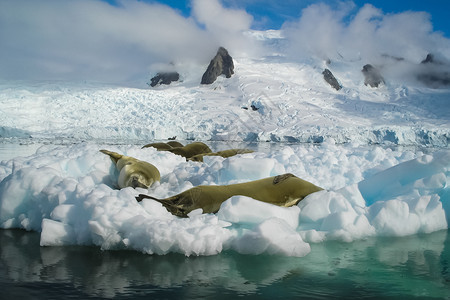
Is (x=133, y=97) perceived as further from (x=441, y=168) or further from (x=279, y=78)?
(x=441, y=168)

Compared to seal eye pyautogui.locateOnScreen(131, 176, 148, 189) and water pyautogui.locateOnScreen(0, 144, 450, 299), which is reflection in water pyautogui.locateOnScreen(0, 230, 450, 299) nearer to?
water pyautogui.locateOnScreen(0, 144, 450, 299)

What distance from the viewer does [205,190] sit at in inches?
184

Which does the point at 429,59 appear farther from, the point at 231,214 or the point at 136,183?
the point at 231,214

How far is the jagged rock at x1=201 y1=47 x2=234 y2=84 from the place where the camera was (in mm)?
58969

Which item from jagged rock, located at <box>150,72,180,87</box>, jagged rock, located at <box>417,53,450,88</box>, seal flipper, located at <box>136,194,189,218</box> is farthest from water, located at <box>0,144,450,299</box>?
jagged rock, located at <box>417,53,450,88</box>

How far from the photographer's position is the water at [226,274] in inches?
103

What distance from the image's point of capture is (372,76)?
6278 centimetres

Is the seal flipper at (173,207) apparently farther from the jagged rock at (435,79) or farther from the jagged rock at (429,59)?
the jagged rock at (429,59)

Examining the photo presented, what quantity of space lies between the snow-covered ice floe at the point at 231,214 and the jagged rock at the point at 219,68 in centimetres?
5390

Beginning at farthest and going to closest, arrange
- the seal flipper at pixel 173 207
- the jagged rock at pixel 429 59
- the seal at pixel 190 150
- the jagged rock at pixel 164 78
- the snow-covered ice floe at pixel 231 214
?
the jagged rock at pixel 429 59
the jagged rock at pixel 164 78
the seal at pixel 190 150
the seal flipper at pixel 173 207
the snow-covered ice floe at pixel 231 214

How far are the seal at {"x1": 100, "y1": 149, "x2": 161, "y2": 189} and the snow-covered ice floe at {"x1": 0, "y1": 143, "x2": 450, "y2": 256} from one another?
22cm

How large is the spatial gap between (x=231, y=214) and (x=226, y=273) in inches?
39.2

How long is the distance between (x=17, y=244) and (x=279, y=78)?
54.2 m

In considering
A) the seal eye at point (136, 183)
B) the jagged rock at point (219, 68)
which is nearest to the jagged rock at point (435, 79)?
the jagged rock at point (219, 68)
